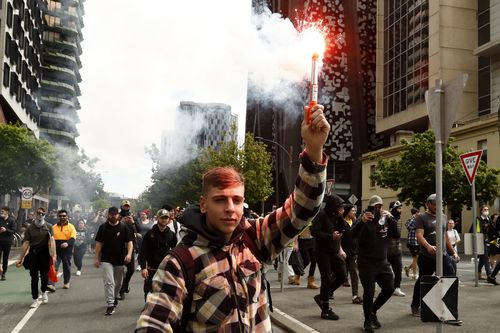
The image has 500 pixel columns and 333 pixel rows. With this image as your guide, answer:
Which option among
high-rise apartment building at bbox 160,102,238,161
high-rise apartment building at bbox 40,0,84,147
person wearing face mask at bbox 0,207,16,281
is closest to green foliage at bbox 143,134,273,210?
high-rise apartment building at bbox 160,102,238,161

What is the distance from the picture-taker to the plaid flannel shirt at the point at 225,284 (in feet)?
7.51

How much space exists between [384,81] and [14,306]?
154ft

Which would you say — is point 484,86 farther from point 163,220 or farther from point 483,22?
point 163,220

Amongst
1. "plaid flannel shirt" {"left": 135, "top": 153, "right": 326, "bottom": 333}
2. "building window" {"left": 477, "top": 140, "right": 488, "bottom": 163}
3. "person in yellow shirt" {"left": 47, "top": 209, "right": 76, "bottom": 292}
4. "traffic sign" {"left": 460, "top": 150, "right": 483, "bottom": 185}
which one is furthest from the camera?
"building window" {"left": 477, "top": 140, "right": 488, "bottom": 163}

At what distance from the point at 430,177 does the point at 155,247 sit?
85.2 ft

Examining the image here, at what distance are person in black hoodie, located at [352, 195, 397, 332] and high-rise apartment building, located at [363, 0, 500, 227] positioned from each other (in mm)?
28954

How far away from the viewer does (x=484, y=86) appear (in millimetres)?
42812

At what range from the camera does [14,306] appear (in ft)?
34.5

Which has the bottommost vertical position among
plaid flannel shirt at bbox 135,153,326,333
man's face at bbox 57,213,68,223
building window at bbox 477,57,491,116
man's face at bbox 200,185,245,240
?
plaid flannel shirt at bbox 135,153,326,333

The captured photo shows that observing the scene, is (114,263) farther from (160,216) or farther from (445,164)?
(445,164)

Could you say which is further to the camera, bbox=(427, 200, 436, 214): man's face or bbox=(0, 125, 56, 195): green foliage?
bbox=(0, 125, 56, 195): green foliage

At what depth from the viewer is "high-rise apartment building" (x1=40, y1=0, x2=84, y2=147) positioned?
88000 millimetres

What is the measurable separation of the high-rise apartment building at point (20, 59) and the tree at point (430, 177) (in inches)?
1134

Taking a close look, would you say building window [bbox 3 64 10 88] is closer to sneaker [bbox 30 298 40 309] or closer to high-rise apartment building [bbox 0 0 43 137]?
high-rise apartment building [bbox 0 0 43 137]
